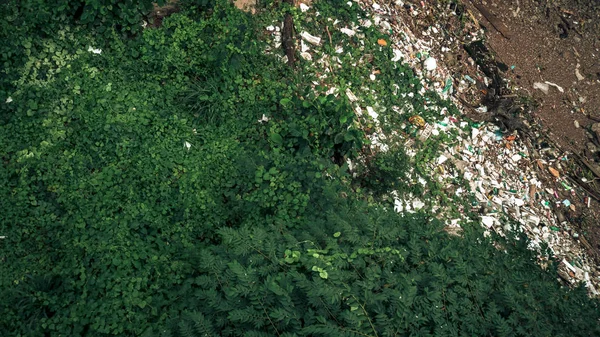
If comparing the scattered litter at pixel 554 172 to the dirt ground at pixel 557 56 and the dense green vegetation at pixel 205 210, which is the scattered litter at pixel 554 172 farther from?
the dense green vegetation at pixel 205 210

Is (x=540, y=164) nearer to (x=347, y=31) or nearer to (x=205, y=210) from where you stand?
(x=347, y=31)

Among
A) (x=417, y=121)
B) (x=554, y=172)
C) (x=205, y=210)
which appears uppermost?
(x=417, y=121)

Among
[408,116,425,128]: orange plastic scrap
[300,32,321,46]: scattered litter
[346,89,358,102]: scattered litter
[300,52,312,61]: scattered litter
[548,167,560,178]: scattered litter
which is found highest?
[300,32,321,46]: scattered litter

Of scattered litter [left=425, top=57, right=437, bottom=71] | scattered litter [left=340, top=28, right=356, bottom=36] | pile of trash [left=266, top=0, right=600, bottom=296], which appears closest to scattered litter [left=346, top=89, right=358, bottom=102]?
pile of trash [left=266, top=0, right=600, bottom=296]

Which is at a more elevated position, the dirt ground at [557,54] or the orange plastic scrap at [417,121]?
the dirt ground at [557,54]

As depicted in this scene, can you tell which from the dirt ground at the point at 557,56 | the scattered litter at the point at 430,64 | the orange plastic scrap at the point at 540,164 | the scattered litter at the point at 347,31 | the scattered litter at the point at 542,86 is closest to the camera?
the scattered litter at the point at 347,31

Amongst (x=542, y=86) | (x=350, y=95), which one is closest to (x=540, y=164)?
(x=542, y=86)

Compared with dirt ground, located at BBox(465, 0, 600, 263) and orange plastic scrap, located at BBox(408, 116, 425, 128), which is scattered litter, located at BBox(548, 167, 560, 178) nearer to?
dirt ground, located at BBox(465, 0, 600, 263)

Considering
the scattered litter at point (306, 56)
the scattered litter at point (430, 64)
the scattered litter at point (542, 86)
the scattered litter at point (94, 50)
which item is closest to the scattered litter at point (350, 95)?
the scattered litter at point (306, 56)

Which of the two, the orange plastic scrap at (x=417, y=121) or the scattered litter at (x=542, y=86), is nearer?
the orange plastic scrap at (x=417, y=121)
